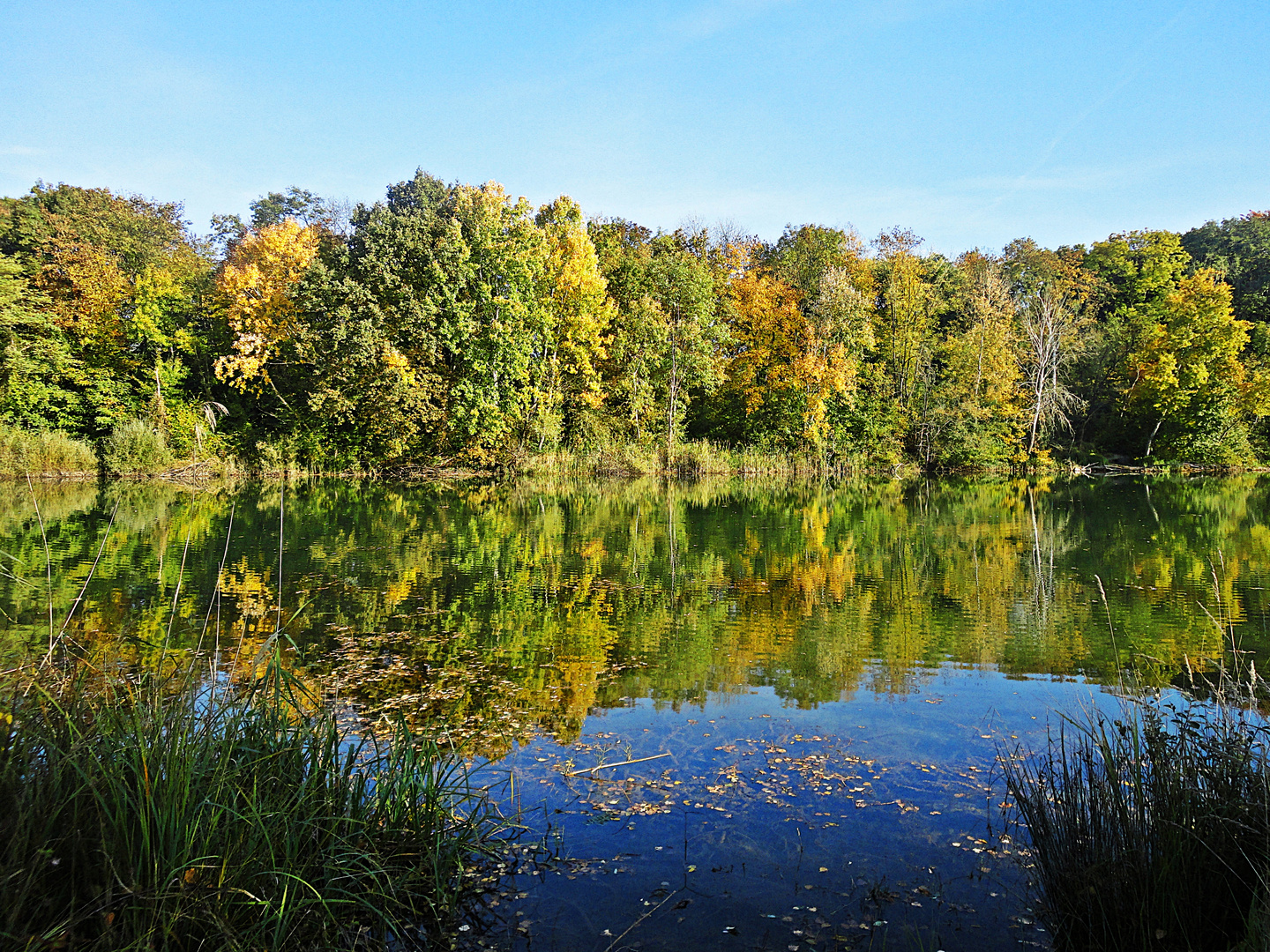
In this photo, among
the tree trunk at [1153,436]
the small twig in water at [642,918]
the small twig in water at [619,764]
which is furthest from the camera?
the tree trunk at [1153,436]

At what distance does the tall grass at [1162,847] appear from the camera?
3330 mm

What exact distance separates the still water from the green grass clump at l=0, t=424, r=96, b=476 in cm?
1031

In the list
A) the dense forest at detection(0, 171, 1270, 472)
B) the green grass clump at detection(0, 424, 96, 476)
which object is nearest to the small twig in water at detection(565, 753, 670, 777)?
the dense forest at detection(0, 171, 1270, 472)

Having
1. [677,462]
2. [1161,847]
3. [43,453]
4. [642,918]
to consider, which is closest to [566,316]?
[677,462]

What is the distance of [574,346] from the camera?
116ft

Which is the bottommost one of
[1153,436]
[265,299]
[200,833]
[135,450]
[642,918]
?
[642,918]

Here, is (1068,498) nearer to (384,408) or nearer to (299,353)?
(384,408)

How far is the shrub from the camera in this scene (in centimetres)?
2938

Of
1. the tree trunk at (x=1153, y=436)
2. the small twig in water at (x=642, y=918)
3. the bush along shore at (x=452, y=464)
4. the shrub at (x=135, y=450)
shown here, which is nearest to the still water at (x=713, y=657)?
the small twig in water at (x=642, y=918)

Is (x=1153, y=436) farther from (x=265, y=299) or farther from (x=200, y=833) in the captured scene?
(x=200, y=833)

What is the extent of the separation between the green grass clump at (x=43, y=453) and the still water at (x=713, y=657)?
10311 millimetres

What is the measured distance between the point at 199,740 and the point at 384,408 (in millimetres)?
30568

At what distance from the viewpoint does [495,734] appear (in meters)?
6.13

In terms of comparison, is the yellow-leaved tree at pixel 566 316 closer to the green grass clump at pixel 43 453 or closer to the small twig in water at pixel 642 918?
the green grass clump at pixel 43 453
